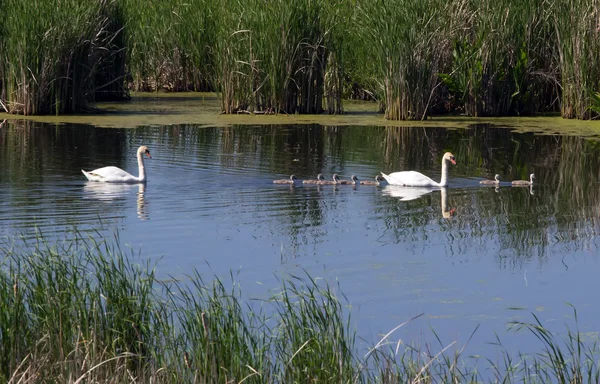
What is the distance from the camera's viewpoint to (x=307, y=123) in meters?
17.9

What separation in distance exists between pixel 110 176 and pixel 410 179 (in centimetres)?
338

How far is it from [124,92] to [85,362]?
1724 cm

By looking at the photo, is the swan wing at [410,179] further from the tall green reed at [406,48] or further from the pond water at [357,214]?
the tall green reed at [406,48]

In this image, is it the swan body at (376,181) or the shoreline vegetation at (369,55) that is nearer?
the swan body at (376,181)

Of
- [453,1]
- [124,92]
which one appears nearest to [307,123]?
[453,1]

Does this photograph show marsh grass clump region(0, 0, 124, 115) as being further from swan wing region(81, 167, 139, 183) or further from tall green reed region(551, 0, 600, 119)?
tall green reed region(551, 0, 600, 119)

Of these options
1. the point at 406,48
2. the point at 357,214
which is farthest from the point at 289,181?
the point at 406,48

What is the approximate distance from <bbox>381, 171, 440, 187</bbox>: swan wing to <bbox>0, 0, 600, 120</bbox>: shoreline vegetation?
213 inches

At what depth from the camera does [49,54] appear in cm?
1786

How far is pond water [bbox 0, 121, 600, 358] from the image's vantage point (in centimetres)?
758

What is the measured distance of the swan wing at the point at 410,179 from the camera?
1252 centimetres

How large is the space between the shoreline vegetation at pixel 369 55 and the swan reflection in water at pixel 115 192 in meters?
6.10

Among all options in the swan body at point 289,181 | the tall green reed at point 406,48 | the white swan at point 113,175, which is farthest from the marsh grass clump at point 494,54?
the white swan at point 113,175

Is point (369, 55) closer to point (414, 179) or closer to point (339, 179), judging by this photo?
point (339, 179)
